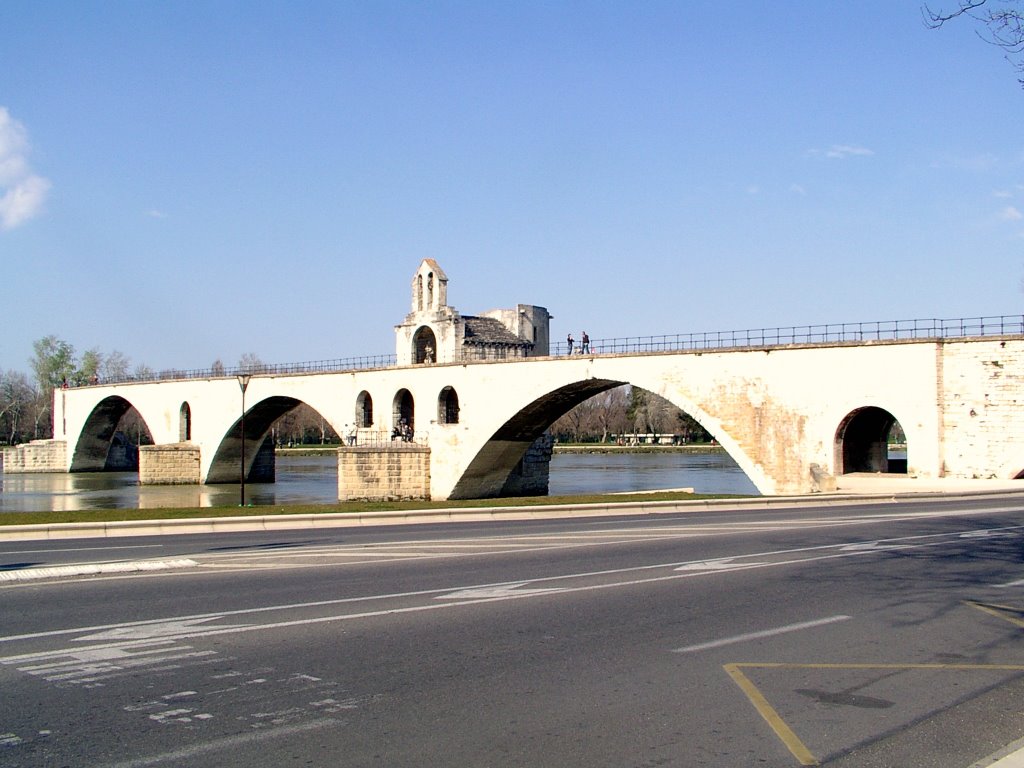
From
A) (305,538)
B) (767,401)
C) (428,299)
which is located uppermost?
(428,299)

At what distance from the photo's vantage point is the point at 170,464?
64.1 meters

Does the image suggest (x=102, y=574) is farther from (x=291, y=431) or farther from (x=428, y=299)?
(x=291, y=431)

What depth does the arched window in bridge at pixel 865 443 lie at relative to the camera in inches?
1310

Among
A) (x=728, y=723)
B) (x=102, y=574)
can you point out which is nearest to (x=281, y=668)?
(x=728, y=723)

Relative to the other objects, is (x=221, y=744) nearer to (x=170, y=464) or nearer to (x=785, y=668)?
(x=785, y=668)

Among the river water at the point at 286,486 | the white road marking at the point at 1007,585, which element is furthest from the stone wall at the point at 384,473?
the white road marking at the point at 1007,585

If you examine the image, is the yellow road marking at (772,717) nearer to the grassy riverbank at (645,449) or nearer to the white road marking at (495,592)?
the white road marking at (495,592)

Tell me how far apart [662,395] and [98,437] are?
2132 inches

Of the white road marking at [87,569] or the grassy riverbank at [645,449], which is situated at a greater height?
the white road marking at [87,569]

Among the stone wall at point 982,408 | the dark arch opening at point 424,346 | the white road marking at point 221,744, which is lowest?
the white road marking at point 221,744

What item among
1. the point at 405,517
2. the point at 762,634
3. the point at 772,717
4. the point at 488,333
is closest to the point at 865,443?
the point at 405,517

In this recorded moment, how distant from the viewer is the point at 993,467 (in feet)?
97.7

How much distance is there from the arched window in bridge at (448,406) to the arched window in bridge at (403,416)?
2103mm

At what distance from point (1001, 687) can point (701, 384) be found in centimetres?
3108
